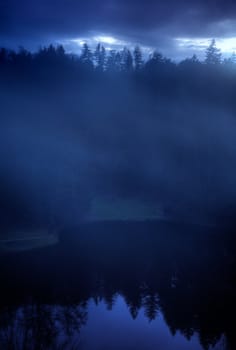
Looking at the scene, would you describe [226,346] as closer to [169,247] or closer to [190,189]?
[169,247]

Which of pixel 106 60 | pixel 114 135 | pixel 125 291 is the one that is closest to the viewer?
pixel 125 291

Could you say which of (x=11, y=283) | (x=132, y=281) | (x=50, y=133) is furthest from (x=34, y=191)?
(x=50, y=133)

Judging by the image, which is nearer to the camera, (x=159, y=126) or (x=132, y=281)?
(x=132, y=281)

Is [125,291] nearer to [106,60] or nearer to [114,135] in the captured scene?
[114,135]

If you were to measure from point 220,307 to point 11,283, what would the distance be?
23.6m

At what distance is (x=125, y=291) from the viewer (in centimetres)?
4069

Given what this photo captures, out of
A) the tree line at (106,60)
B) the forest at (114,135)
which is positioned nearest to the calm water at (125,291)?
the forest at (114,135)

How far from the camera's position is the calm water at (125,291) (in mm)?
29656

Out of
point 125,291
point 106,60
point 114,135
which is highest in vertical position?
point 106,60

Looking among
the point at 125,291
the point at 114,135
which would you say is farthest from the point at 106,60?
the point at 125,291

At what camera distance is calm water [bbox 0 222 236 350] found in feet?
97.3

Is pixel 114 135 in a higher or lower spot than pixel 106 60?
lower

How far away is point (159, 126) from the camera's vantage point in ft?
291

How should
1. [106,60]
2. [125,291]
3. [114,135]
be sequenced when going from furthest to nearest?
[106,60]
[114,135]
[125,291]
